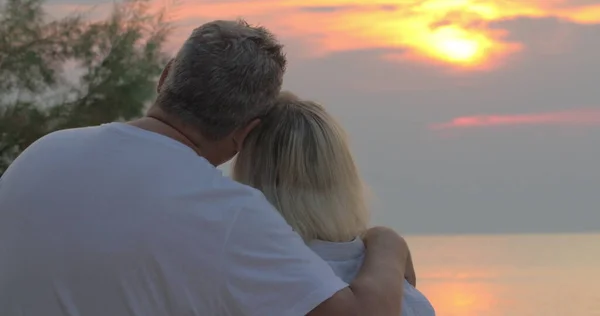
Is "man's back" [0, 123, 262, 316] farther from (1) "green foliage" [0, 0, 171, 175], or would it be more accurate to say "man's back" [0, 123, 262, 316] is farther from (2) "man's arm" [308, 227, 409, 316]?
(1) "green foliage" [0, 0, 171, 175]

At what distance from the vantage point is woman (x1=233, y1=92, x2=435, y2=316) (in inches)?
75.4

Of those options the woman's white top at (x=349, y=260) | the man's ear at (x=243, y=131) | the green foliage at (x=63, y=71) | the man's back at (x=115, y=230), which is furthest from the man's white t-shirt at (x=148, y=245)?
the green foliage at (x=63, y=71)

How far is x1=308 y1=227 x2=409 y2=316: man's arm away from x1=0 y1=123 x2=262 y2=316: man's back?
0.18 meters

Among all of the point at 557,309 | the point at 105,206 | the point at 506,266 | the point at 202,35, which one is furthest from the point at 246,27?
the point at 506,266

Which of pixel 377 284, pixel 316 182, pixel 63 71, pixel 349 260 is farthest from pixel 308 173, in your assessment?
pixel 63 71

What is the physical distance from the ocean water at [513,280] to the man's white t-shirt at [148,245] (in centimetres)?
1669

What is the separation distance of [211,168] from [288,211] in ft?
0.96

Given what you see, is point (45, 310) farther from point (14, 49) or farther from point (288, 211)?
point (14, 49)

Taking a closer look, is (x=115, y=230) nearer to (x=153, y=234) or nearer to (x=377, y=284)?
(x=153, y=234)

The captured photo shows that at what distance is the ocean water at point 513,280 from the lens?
71.6ft

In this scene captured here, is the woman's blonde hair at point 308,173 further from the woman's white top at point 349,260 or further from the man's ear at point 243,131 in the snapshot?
the man's ear at point 243,131

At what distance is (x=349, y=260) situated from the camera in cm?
191

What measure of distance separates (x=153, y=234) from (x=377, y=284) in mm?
366

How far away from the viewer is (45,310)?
1.62m
